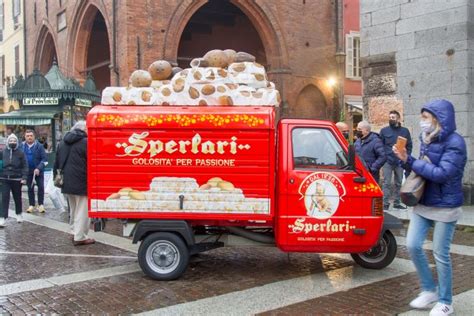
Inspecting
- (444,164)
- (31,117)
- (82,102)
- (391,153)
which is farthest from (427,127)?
(31,117)

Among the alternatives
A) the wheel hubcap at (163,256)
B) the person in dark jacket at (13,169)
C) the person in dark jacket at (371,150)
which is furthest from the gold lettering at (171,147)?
the person in dark jacket at (13,169)

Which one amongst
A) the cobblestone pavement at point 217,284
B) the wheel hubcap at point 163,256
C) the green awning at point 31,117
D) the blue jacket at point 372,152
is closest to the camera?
the cobblestone pavement at point 217,284

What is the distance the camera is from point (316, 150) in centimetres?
559

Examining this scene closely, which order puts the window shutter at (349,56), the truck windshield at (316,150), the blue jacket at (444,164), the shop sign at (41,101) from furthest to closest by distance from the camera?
the window shutter at (349,56) → the shop sign at (41,101) → the truck windshield at (316,150) → the blue jacket at (444,164)

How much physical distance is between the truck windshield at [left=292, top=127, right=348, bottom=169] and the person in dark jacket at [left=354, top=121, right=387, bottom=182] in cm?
324

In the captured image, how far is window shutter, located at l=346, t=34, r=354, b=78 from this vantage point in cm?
2447

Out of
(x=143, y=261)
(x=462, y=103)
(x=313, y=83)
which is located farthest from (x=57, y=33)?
(x=143, y=261)

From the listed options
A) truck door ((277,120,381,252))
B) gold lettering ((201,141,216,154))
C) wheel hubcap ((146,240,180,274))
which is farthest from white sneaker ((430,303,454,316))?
wheel hubcap ((146,240,180,274))

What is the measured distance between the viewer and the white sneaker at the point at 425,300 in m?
4.54

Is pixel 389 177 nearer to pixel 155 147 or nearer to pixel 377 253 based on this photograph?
pixel 377 253

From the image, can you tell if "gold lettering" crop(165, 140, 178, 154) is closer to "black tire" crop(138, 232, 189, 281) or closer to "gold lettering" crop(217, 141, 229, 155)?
"gold lettering" crop(217, 141, 229, 155)

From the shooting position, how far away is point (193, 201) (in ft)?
18.0

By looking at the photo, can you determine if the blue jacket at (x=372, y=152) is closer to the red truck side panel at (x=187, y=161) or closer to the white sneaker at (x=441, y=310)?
the red truck side panel at (x=187, y=161)

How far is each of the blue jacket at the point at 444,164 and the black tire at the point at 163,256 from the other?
8.50ft
